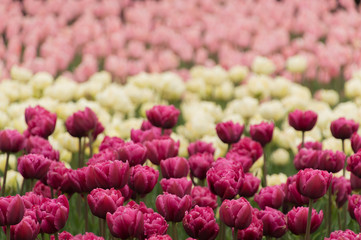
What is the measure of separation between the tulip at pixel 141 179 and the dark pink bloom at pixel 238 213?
1.26ft

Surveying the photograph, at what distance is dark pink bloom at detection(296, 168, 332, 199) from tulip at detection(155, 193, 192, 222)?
423 millimetres

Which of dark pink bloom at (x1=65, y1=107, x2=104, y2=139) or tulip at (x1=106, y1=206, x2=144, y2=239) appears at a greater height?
dark pink bloom at (x1=65, y1=107, x2=104, y2=139)

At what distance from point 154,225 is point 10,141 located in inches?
49.6

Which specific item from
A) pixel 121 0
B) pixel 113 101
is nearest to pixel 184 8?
pixel 121 0

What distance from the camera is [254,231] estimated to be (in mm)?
2340

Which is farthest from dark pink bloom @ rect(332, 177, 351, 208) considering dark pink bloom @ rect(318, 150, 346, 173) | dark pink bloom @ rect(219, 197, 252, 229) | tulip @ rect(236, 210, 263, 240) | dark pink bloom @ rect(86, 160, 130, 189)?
dark pink bloom @ rect(86, 160, 130, 189)

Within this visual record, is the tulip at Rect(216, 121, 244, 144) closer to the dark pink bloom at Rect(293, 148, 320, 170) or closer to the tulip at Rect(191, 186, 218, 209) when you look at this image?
the dark pink bloom at Rect(293, 148, 320, 170)

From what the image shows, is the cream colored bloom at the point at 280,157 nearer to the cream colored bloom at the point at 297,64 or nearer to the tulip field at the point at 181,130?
the tulip field at the point at 181,130

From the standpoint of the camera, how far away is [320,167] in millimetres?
2918

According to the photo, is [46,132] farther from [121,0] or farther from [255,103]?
[121,0]

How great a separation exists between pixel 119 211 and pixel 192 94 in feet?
14.2

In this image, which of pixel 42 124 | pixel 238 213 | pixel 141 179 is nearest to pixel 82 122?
pixel 42 124

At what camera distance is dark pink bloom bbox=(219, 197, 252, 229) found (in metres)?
2.23

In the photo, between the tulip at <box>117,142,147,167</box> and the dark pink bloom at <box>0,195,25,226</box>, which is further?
the tulip at <box>117,142,147,167</box>
